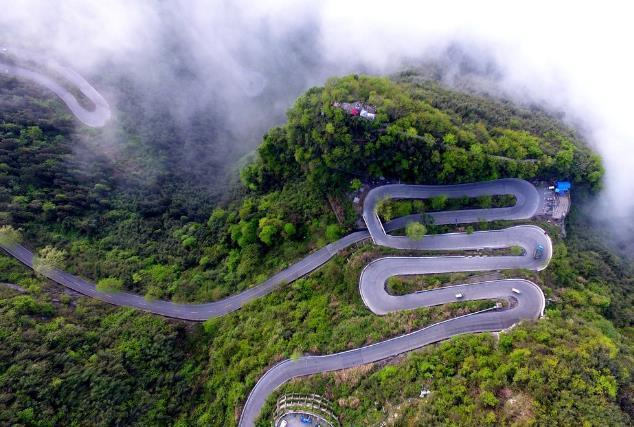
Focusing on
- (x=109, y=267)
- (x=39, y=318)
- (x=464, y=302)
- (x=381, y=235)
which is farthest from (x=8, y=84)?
(x=464, y=302)

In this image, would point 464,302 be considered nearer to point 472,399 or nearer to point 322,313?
point 472,399

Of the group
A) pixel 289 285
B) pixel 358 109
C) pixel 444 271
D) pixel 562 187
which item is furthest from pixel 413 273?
pixel 562 187

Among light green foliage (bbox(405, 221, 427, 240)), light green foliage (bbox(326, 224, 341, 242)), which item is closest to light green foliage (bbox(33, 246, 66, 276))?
light green foliage (bbox(326, 224, 341, 242))

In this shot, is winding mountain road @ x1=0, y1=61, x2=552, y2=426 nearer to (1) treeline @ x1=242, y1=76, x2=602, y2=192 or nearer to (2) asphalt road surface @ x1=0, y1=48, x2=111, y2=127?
(1) treeline @ x1=242, y1=76, x2=602, y2=192

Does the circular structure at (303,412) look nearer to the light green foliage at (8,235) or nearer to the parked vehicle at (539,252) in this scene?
the parked vehicle at (539,252)

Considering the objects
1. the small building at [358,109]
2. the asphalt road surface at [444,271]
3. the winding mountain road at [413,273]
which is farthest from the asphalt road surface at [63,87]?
the asphalt road surface at [444,271]

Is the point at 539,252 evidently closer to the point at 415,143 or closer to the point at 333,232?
the point at 415,143
